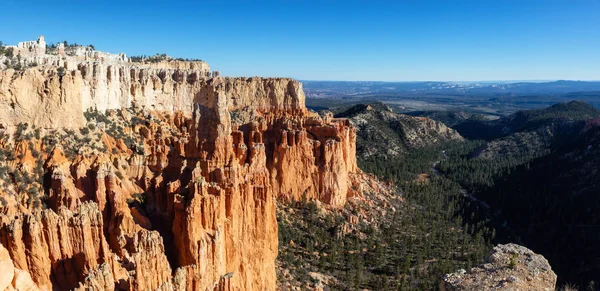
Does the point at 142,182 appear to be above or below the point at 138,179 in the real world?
below

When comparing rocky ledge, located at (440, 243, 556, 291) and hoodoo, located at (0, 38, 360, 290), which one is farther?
hoodoo, located at (0, 38, 360, 290)

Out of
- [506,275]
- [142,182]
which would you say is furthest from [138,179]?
[506,275]

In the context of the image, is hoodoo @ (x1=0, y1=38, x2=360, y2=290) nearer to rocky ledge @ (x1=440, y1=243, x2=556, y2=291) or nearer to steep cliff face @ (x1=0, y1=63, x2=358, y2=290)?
steep cliff face @ (x1=0, y1=63, x2=358, y2=290)

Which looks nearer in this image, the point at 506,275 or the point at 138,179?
the point at 506,275

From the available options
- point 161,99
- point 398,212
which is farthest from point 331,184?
point 161,99

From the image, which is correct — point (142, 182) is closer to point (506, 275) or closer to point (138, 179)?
point (138, 179)

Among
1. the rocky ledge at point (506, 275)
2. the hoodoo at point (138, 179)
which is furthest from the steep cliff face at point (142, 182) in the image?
the rocky ledge at point (506, 275)

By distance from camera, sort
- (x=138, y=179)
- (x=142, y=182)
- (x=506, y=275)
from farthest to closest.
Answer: (x=138, y=179)
(x=142, y=182)
(x=506, y=275)

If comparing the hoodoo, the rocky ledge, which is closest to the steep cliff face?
the hoodoo
